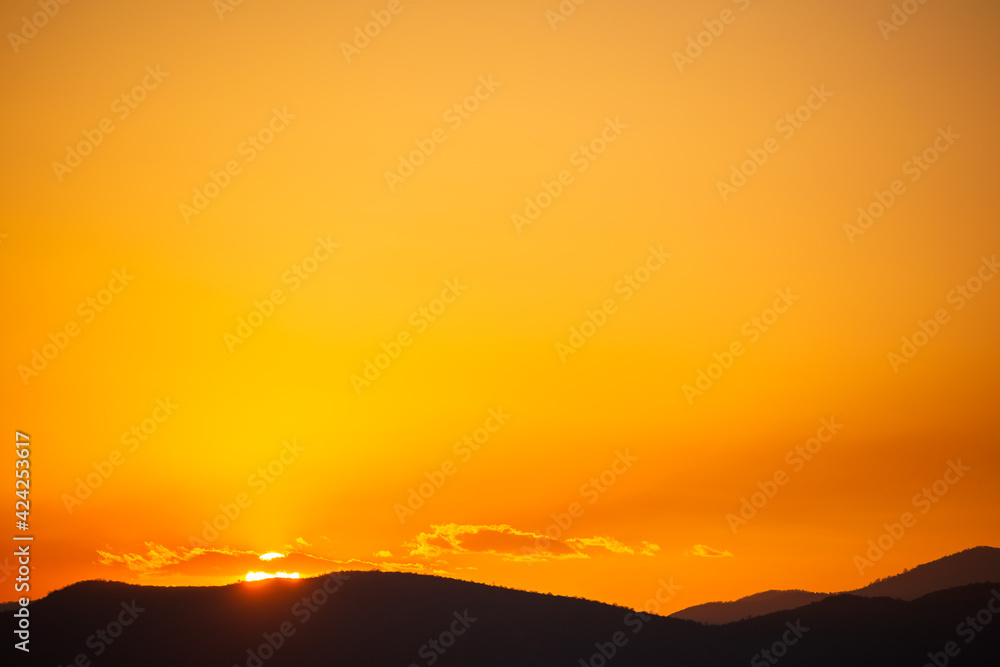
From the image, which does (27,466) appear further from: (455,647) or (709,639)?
(709,639)

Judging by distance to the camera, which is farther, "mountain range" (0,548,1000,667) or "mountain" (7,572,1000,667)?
"mountain" (7,572,1000,667)

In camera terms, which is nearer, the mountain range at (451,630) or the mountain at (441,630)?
the mountain range at (451,630)

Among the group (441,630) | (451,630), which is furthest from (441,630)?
(451,630)

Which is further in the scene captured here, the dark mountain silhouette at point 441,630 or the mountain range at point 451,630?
the dark mountain silhouette at point 441,630

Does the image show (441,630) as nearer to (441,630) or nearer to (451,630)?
(441,630)
